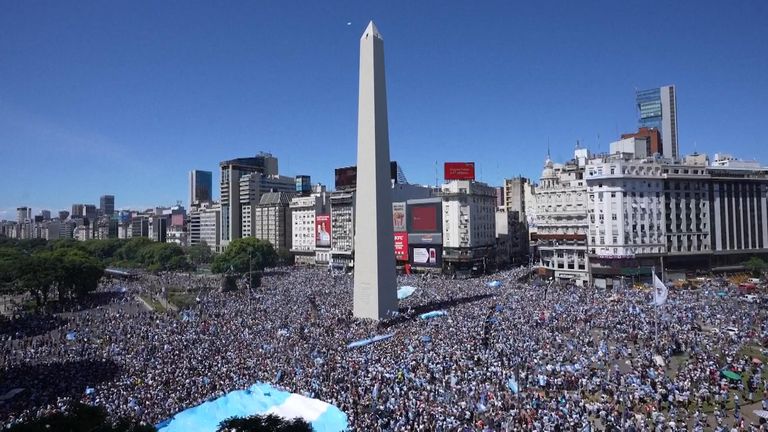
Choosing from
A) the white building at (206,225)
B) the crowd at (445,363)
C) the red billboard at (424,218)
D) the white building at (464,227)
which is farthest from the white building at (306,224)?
the crowd at (445,363)

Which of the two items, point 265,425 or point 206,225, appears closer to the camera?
point 265,425

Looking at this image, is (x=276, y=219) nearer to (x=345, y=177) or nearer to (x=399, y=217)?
(x=345, y=177)

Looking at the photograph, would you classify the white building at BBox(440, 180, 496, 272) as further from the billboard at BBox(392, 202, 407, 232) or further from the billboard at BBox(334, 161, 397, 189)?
the billboard at BBox(334, 161, 397, 189)

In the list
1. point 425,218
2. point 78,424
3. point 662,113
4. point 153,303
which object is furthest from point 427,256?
point 662,113

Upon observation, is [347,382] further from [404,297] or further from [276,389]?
[404,297]

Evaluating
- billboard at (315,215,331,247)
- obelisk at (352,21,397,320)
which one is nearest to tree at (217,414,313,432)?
obelisk at (352,21,397,320)

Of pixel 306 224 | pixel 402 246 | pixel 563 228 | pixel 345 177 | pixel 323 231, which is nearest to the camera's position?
pixel 563 228

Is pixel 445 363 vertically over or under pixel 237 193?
under
